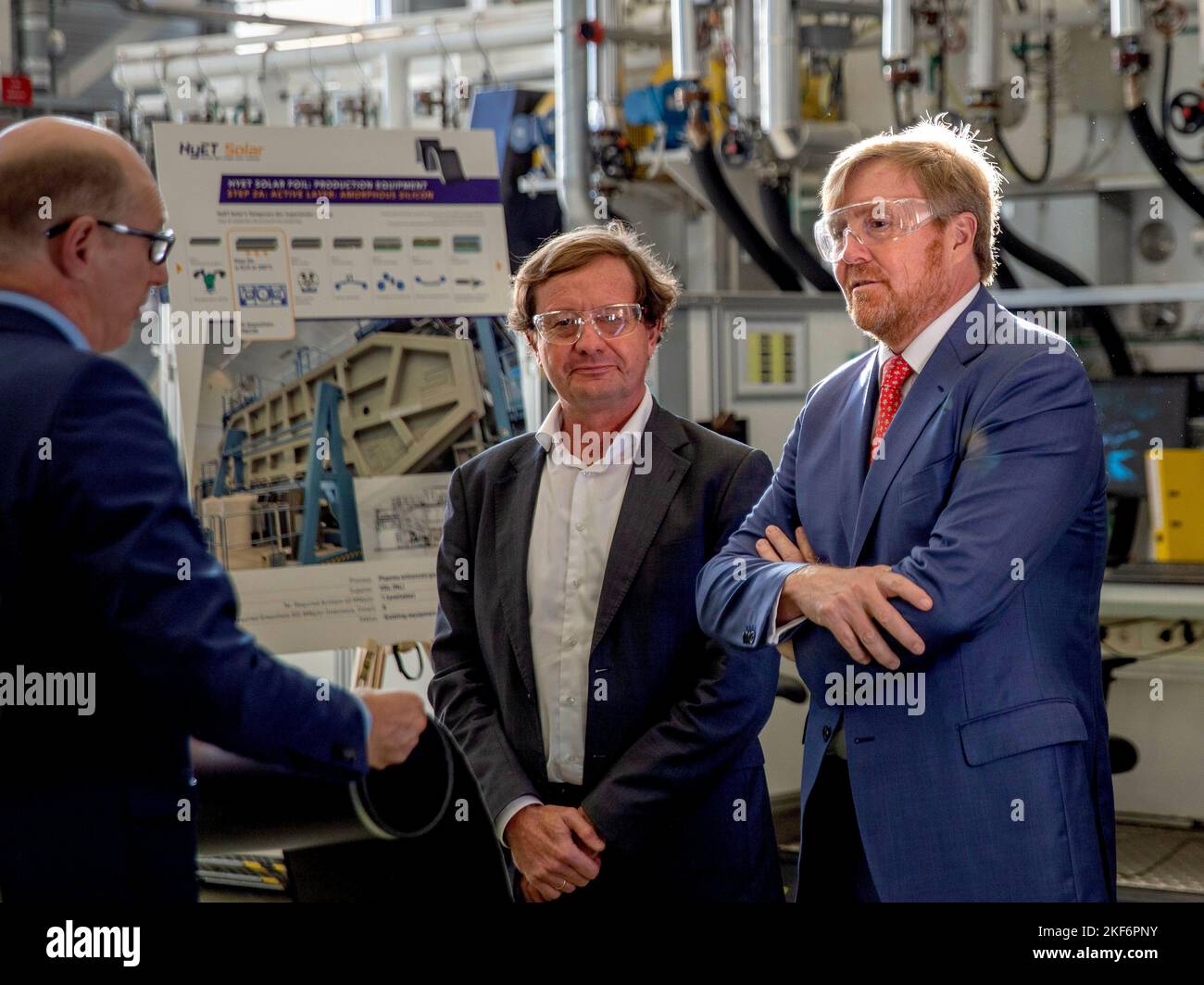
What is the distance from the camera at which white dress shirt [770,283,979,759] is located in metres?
1.85

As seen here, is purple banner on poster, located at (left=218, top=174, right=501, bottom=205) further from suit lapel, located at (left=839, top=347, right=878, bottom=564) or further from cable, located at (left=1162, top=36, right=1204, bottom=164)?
cable, located at (left=1162, top=36, right=1204, bottom=164)

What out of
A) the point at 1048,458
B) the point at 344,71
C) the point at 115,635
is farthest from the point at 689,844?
the point at 344,71

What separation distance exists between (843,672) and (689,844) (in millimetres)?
380

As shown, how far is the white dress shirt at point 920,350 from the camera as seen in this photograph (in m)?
1.85

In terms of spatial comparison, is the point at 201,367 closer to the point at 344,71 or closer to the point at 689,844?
the point at 689,844

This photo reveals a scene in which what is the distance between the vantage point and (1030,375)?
176cm

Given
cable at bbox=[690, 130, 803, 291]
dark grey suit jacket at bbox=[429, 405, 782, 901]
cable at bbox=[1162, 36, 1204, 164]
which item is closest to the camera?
dark grey suit jacket at bbox=[429, 405, 782, 901]

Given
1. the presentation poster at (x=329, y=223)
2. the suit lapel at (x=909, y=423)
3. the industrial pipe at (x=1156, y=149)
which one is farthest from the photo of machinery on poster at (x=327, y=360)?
the industrial pipe at (x=1156, y=149)

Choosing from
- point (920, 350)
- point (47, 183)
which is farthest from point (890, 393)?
point (47, 183)

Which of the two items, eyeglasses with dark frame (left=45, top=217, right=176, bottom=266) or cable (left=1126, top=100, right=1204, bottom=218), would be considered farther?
cable (left=1126, top=100, right=1204, bottom=218)

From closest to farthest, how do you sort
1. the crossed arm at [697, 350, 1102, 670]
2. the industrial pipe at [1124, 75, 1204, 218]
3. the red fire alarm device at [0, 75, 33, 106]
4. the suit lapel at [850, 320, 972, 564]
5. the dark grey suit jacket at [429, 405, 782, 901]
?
1. the crossed arm at [697, 350, 1102, 670]
2. the suit lapel at [850, 320, 972, 564]
3. the dark grey suit jacket at [429, 405, 782, 901]
4. the red fire alarm device at [0, 75, 33, 106]
5. the industrial pipe at [1124, 75, 1204, 218]

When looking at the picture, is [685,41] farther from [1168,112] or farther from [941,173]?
[941,173]

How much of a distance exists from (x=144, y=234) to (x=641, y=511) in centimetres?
81

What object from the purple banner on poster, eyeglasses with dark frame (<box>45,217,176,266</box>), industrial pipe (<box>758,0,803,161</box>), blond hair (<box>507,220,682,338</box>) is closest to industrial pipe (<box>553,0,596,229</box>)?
industrial pipe (<box>758,0,803,161</box>)
